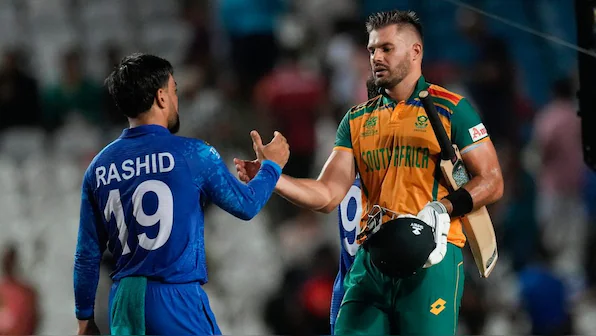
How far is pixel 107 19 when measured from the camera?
11.6 meters

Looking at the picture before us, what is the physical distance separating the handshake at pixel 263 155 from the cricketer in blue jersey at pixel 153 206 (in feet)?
0.70

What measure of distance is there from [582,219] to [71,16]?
18.4 feet

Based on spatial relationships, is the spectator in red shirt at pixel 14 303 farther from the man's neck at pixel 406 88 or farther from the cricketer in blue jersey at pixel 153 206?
the man's neck at pixel 406 88

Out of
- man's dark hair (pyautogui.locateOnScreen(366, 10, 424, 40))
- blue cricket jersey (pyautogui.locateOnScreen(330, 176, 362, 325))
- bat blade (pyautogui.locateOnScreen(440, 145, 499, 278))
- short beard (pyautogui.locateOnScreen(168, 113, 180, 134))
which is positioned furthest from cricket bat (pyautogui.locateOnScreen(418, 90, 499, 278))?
short beard (pyautogui.locateOnScreen(168, 113, 180, 134))

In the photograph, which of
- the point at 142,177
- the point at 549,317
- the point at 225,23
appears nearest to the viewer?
the point at 142,177

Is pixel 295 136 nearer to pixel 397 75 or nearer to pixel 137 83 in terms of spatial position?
pixel 397 75

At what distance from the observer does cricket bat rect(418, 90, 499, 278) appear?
4.93 metres

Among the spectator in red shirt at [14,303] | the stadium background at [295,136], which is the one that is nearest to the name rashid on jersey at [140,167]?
the stadium background at [295,136]

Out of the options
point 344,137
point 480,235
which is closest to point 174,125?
point 344,137

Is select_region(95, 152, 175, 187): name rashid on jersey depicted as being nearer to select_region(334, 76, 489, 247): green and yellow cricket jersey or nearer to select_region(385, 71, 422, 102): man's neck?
select_region(334, 76, 489, 247): green and yellow cricket jersey

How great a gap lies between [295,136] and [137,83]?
17.3 feet

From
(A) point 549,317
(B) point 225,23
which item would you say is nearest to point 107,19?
(B) point 225,23

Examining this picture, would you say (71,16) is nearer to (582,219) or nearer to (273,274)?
(273,274)

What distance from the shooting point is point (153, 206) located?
15.1 ft
